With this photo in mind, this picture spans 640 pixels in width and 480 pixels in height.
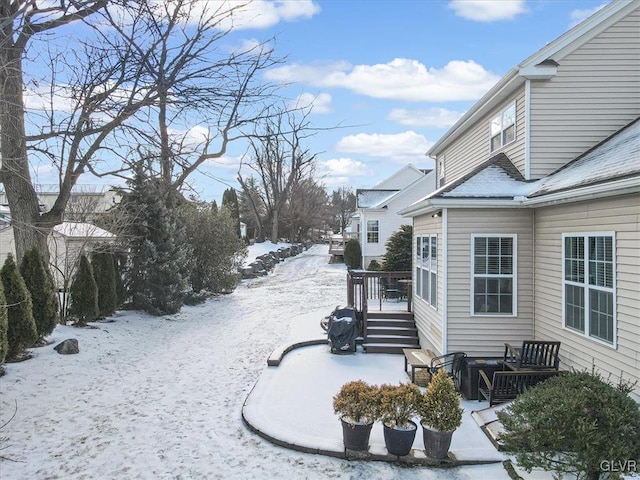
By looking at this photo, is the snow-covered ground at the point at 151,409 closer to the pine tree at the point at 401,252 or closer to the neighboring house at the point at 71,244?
the neighboring house at the point at 71,244

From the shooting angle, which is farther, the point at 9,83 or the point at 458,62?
the point at 458,62

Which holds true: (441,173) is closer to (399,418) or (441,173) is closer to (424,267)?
(424,267)

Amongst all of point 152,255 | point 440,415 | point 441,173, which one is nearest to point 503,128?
point 441,173

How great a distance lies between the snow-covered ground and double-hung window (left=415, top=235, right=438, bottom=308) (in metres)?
3.18

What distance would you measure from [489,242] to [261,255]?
25.9 metres

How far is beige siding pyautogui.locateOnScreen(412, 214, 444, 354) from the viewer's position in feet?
29.5

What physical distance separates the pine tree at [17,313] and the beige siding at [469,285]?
7.94 m

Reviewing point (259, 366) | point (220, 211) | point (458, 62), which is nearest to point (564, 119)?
point (458, 62)

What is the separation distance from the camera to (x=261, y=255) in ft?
109

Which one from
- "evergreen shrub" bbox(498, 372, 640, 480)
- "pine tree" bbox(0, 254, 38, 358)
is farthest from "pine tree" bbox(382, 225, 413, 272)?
"evergreen shrub" bbox(498, 372, 640, 480)

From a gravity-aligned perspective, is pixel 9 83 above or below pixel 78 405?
above

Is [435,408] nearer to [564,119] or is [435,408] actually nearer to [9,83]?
[564,119]

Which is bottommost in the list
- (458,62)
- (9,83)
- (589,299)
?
(589,299)

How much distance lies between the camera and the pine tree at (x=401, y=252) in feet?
59.2
